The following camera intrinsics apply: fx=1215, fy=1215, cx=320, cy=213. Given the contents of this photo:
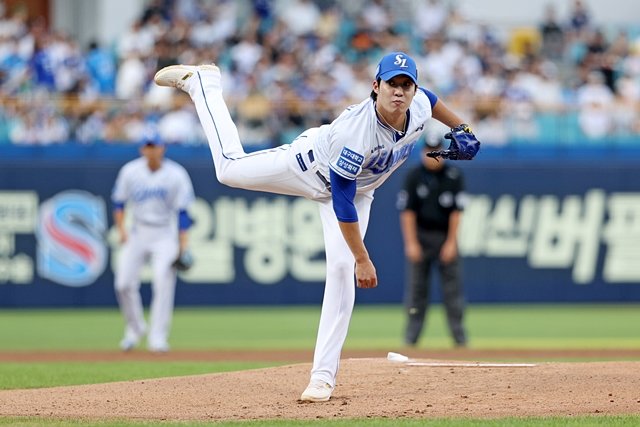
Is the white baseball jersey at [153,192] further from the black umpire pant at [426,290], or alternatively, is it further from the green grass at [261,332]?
the black umpire pant at [426,290]

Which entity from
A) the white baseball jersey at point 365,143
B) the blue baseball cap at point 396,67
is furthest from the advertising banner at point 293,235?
the blue baseball cap at point 396,67

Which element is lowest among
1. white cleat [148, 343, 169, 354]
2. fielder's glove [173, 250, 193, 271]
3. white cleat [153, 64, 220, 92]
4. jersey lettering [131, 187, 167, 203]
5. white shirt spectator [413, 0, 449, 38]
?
white cleat [148, 343, 169, 354]

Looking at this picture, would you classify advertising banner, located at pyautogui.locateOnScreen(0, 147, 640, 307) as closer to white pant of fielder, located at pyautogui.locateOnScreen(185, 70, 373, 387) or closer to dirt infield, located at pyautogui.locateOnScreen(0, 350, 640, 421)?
dirt infield, located at pyautogui.locateOnScreen(0, 350, 640, 421)

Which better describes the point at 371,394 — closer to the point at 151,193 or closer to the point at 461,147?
the point at 461,147

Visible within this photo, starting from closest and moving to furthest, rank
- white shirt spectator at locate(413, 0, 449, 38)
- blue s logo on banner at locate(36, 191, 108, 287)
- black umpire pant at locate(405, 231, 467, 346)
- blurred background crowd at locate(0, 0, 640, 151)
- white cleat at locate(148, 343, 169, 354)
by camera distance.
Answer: white cleat at locate(148, 343, 169, 354), black umpire pant at locate(405, 231, 467, 346), blue s logo on banner at locate(36, 191, 108, 287), blurred background crowd at locate(0, 0, 640, 151), white shirt spectator at locate(413, 0, 449, 38)

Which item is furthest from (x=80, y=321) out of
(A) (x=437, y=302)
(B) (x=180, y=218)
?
(A) (x=437, y=302)

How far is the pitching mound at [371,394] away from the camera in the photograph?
7.19 m

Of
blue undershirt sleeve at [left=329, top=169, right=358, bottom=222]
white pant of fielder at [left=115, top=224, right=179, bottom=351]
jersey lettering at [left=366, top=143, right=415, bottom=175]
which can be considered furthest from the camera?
white pant of fielder at [left=115, top=224, right=179, bottom=351]

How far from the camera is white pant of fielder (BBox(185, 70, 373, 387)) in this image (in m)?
7.54

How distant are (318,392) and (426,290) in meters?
5.58

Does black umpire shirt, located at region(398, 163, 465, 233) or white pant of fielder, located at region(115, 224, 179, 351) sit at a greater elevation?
black umpire shirt, located at region(398, 163, 465, 233)

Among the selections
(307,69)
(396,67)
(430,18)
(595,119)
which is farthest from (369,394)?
(430,18)

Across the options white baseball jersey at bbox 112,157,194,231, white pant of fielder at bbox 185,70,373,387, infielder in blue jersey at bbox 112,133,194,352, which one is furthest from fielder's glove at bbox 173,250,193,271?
white pant of fielder at bbox 185,70,373,387

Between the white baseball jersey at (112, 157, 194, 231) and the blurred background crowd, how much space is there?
3.18m
